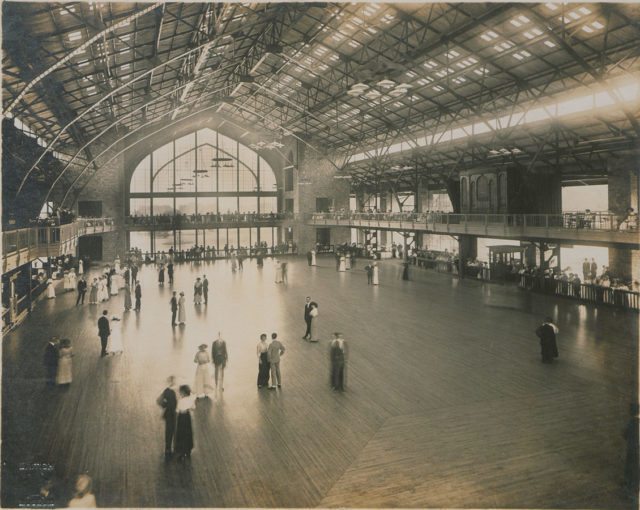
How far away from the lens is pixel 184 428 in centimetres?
617

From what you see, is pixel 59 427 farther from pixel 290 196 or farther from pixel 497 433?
pixel 290 196

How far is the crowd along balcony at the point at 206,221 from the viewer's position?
33.4 m

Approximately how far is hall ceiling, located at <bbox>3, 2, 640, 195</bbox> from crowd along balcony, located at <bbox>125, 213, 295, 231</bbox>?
5.17m

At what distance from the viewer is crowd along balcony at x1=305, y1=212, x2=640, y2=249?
569 inches

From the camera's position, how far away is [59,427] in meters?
7.12

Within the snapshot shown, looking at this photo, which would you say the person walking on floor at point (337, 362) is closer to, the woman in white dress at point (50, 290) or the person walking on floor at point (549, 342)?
the person walking on floor at point (549, 342)

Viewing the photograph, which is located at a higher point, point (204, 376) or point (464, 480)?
point (204, 376)

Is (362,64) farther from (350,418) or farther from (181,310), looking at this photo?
(350,418)

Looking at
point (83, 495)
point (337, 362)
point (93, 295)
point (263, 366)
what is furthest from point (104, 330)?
point (93, 295)

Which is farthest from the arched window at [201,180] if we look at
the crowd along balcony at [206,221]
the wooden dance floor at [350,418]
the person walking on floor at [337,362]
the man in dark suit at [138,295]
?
the person walking on floor at [337,362]

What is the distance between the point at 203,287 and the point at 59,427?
34.0 feet

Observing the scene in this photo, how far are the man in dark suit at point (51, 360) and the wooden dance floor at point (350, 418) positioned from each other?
11.7 inches

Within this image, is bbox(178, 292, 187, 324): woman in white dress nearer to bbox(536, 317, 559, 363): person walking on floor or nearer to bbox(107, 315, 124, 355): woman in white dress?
bbox(107, 315, 124, 355): woman in white dress

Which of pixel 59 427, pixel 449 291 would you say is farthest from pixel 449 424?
pixel 449 291
